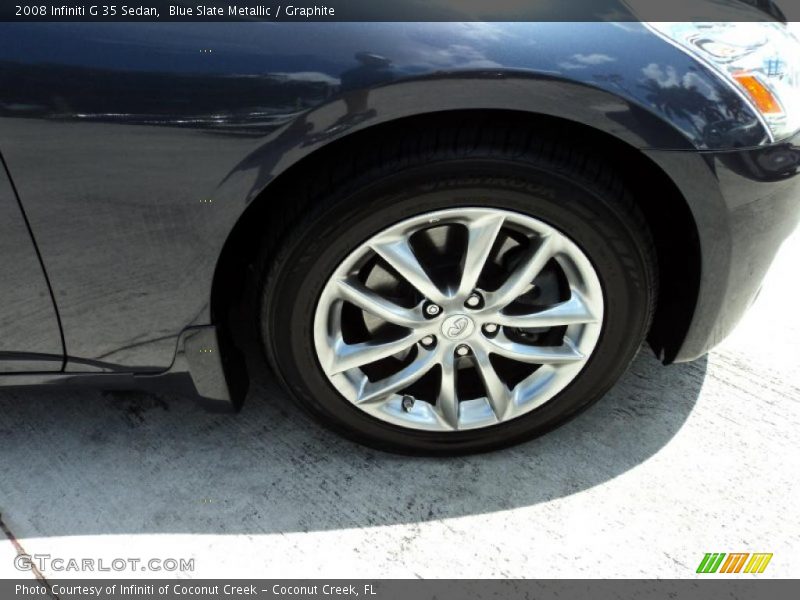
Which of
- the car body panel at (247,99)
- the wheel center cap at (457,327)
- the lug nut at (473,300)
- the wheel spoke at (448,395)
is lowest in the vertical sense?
the wheel spoke at (448,395)

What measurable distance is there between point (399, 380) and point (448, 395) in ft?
0.48

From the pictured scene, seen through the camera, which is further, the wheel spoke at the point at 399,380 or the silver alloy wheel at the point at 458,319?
the wheel spoke at the point at 399,380

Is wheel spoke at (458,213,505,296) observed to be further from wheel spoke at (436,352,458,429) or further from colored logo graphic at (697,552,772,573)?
colored logo graphic at (697,552,772,573)

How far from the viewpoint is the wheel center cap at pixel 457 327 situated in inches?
73.7

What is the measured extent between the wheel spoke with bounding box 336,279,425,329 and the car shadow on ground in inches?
20.2

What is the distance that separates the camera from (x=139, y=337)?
1843 millimetres

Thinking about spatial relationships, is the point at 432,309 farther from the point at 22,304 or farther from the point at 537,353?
the point at 22,304

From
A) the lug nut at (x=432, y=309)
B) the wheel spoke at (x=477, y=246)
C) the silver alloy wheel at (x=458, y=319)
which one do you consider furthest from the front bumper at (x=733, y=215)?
the lug nut at (x=432, y=309)

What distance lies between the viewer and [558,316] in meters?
1.90

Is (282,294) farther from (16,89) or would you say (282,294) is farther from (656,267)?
(656,267)

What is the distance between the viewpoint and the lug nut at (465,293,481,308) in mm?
1846

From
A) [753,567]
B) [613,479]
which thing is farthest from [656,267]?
[753,567]
